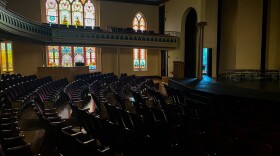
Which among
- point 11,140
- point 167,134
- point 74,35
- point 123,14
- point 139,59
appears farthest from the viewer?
point 139,59

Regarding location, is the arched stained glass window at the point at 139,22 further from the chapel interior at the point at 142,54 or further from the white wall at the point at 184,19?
the white wall at the point at 184,19

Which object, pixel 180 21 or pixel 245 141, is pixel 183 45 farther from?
pixel 245 141

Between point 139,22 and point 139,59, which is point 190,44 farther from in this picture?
point 139,22

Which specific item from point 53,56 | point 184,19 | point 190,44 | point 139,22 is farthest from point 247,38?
point 53,56

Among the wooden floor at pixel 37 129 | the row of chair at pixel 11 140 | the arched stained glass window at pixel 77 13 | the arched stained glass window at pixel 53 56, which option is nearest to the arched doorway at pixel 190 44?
the arched stained glass window at pixel 77 13

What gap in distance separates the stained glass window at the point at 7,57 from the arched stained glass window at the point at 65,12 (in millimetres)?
3674

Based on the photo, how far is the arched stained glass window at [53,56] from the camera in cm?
1538

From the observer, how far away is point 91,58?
656 inches

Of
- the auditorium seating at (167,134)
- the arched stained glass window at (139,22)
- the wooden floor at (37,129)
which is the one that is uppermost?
the arched stained glass window at (139,22)

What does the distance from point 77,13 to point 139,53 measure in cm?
540

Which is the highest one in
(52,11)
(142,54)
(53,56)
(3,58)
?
(52,11)

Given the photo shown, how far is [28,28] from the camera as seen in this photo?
9.70 m

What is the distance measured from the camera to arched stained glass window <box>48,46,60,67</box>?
15.4 m

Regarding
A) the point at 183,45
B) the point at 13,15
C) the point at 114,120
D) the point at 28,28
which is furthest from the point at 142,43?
the point at 114,120
